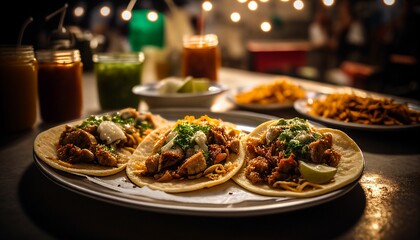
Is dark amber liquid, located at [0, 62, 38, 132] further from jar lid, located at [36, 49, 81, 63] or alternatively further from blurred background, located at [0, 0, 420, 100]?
blurred background, located at [0, 0, 420, 100]

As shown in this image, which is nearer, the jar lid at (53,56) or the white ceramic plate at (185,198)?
the white ceramic plate at (185,198)

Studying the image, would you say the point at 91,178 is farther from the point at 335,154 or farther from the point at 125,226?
the point at 335,154

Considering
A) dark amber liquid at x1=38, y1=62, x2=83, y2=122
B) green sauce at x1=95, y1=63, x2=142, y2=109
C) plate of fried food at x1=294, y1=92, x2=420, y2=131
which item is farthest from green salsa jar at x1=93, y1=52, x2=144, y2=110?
plate of fried food at x1=294, y1=92, x2=420, y2=131

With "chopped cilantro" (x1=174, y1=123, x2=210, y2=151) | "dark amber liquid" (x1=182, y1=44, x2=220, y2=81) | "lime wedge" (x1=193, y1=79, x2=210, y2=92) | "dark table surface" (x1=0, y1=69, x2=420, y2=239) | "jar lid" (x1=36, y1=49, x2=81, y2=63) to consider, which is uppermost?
"jar lid" (x1=36, y1=49, x2=81, y2=63)

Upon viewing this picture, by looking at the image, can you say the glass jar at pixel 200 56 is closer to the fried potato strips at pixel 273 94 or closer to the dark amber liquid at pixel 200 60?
the dark amber liquid at pixel 200 60

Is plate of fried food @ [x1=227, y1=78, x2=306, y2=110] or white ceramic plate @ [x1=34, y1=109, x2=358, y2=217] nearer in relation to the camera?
white ceramic plate @ [x1=34, y1=109, x2=358, y2=217]

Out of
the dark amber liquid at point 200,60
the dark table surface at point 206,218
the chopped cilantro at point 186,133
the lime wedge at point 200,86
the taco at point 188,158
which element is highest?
the dark amber liquid at point 200,60

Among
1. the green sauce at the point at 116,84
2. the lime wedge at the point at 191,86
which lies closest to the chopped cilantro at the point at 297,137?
the lime wedge at the point at 191,86
